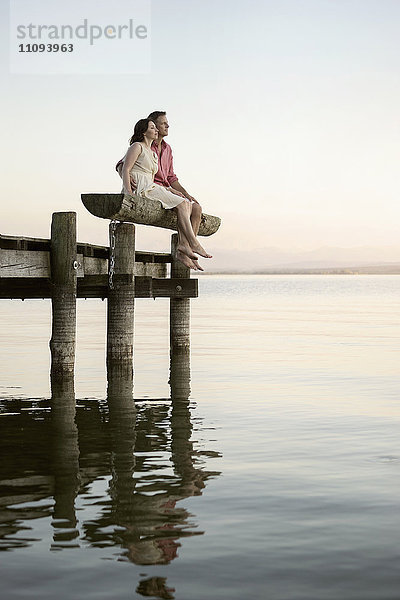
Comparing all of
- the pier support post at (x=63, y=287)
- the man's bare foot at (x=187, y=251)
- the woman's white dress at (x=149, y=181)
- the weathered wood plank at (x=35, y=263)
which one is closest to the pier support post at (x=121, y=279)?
the weathered wood plank at (x=35, y=263)

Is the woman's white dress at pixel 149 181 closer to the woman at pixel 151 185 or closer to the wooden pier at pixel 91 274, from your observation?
the woman at pixel 151 185

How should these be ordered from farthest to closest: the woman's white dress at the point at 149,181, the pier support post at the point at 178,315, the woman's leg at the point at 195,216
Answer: the pier support post at the point at 178,315 < the woman's leg at the point at 195,216 < the woman's white dress at the point at 149,181

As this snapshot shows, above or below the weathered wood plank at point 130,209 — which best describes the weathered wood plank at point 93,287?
below

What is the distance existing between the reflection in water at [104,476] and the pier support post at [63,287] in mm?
390

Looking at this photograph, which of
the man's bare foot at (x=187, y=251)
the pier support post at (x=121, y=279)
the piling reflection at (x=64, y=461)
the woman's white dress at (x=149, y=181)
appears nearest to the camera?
the piling reflection at (x=64, y=461)

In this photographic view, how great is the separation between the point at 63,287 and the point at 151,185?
6.56 feet

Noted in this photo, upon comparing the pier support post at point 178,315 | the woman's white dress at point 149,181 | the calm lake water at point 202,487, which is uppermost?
the woman's white dress at point 149,181

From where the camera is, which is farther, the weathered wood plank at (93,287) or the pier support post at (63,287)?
the weathered wood plank at (93,287)

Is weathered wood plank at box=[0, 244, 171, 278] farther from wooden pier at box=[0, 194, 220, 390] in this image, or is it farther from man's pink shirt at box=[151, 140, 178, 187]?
man's pink shirt at box=[151, 140, 178, 187]

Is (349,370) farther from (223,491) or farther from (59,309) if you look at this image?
(223,491)

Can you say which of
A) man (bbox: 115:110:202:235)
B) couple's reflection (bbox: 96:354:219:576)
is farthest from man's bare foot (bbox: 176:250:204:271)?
couple's reflection (bbox: 96:354:219:576)

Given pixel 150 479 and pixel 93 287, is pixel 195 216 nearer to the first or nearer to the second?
pixel 93 287

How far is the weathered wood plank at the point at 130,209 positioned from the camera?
12.4 m

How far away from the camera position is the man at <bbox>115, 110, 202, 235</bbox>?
13.4 m
